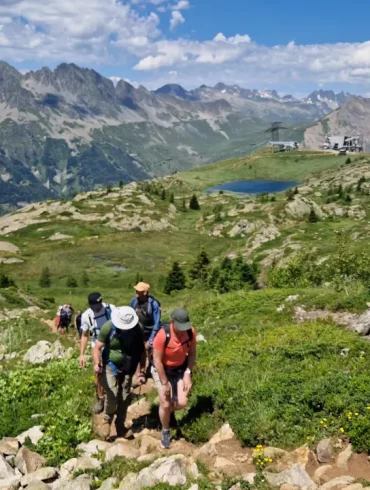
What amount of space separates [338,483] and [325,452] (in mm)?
1194

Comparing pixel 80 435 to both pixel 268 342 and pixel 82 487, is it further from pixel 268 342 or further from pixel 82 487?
pixel 268 342

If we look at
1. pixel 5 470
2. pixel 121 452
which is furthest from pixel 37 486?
pixel 121 452

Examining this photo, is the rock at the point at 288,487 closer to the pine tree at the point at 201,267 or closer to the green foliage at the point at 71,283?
the pine tree at the point at 201,267

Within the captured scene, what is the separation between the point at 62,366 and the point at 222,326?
8.14 metres

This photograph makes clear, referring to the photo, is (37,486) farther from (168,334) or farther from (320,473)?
(320,473)

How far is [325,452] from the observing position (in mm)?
10164

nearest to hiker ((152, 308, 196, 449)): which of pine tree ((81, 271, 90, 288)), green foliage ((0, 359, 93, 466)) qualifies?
green foliage ((0, 359, 93, 466))

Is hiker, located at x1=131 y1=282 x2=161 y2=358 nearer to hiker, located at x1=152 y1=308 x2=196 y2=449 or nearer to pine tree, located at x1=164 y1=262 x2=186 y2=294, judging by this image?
hiker, located at x1=152 y1=308 x2=196 y2=449

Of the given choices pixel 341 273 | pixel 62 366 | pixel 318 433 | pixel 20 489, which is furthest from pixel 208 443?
pixel 341 273

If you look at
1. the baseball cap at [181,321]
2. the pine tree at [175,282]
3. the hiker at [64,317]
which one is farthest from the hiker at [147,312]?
the pine tree at [175,282]

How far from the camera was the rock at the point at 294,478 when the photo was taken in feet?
29.9

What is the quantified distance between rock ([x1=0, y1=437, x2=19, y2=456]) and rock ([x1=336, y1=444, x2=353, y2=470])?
8152 mm

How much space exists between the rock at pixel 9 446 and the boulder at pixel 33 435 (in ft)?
0.60

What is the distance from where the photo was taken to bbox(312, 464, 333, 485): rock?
943 centimetres
